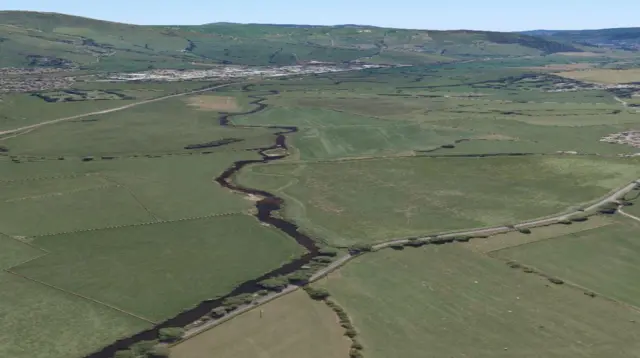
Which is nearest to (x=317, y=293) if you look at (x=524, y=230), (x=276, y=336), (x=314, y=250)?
(x=276, y=336)

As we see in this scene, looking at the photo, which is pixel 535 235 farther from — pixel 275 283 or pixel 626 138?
pixel 626 138

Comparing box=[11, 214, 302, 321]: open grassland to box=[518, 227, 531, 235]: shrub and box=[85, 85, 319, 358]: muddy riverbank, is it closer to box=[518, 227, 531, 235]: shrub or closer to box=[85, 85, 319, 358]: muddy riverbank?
box=[85, 85, 319, 358]: muddy riverbank

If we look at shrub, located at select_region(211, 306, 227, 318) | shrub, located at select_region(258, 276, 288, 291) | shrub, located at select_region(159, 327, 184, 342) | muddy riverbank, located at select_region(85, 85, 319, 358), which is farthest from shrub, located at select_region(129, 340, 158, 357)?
shrub, located at select_region(258, 276, 288, 291)

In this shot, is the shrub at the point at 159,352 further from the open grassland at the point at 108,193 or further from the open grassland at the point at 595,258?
the open grassland at the point at 595,258

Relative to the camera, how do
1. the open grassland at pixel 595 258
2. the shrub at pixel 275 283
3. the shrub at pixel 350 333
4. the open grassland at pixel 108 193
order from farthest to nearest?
the open grassland at pixel 108 193 → the open grassland at pixel 595 258 → the shrub at pixel 275 283 → the shrub at pixel 350 333

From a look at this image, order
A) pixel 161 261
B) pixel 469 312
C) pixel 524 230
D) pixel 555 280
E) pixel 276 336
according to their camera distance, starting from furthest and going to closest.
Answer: pixel 524 230, pixel 161 261, pixel 555 280, pixel 469 312, pixel 276 336

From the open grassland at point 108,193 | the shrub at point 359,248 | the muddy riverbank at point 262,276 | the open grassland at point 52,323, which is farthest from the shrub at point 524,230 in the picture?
the open grassland at point 52,323

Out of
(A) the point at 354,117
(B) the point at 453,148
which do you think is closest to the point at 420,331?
(B) the point at 453,148

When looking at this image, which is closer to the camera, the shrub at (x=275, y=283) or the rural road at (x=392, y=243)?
the rural road at (x=392, y=243)
